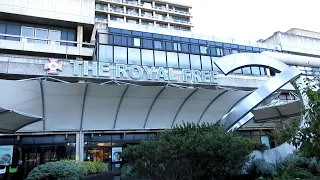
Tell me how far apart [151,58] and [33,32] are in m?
13.5

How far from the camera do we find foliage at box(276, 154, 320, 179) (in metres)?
9.72

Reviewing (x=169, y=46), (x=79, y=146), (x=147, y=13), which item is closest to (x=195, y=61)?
(x=169, y=46)

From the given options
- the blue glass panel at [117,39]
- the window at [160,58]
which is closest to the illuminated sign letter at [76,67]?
the blue glass panel at [117,39]

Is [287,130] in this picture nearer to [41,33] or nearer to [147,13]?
[41,33]

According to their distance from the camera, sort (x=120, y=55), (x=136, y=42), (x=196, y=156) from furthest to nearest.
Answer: (x=136, y=42), (x=120, y=55), (x=196, y=156)

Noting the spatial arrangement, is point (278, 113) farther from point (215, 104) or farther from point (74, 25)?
point (74, 25)

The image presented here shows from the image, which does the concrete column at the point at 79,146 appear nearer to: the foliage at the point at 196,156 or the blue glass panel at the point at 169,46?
the blue glass panel at the point at 169,46

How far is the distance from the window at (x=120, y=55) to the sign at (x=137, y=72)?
12.4ft

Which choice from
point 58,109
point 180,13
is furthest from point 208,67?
point 180,13

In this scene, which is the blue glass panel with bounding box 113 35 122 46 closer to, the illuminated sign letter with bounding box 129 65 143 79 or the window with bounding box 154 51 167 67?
the window with bounding box 154 51 167 67

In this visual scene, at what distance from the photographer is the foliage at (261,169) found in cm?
1038

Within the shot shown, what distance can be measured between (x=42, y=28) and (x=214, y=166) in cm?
2452

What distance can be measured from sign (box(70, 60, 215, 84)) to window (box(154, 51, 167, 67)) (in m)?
3.71

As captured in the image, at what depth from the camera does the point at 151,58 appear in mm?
22297
